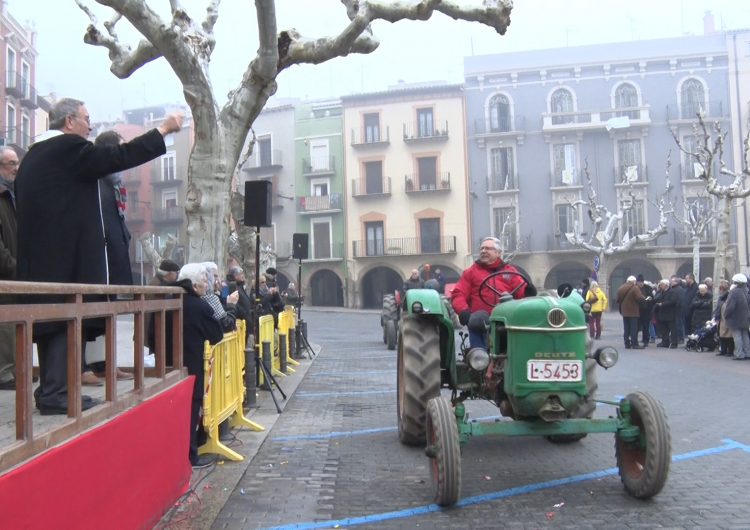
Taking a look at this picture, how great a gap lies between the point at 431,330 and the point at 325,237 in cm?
3795

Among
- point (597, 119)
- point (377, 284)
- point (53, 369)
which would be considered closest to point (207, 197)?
point (53, 369)

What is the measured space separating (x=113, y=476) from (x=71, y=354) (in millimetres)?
645

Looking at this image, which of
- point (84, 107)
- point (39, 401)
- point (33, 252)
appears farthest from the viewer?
point (84, 107)

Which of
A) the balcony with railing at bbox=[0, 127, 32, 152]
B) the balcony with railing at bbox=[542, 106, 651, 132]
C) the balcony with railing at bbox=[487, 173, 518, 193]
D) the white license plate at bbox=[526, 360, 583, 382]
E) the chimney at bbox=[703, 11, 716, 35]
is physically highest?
the chimney at bbox=[703, 11, 716, 35]

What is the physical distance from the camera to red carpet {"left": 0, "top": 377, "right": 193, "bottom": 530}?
2.42 m

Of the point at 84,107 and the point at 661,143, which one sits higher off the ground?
the point at 661,143

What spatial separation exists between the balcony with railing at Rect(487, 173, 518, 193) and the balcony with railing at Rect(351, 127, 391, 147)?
6.52 m

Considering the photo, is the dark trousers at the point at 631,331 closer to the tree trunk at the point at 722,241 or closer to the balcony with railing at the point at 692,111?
the tree trunk at the point at 722,241

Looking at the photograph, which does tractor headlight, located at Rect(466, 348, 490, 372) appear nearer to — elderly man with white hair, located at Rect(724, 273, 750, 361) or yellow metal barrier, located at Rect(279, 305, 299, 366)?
yellow metal barrier, located at Rect(279, 305, 299, 366)

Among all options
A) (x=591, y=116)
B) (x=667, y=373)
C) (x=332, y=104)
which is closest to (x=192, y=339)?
(x=667, y=373)

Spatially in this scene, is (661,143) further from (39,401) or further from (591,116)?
(39,401)

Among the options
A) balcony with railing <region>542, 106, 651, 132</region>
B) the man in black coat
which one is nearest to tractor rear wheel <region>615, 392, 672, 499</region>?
the man in black coat

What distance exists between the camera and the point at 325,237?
43.8 m

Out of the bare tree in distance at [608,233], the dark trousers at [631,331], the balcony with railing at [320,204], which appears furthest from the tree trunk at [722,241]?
the balcony with railing at [320,204]
